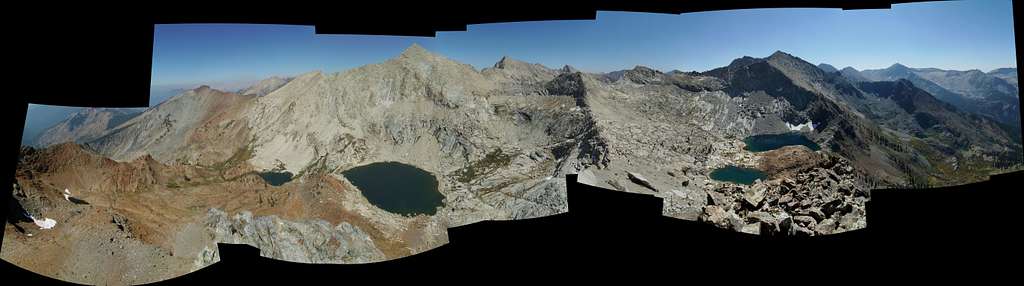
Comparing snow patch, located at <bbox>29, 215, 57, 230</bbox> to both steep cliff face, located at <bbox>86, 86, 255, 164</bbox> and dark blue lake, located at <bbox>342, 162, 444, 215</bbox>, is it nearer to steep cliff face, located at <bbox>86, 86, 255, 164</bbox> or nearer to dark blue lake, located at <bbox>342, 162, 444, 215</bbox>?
dark blue lake, located at <bbox>342, 162, 444, 215</bbox>

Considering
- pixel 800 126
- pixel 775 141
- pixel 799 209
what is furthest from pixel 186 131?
pixel 800 126

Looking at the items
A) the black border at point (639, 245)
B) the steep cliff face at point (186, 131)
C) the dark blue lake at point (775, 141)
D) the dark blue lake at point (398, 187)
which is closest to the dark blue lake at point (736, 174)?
the dark blue lake at point (775, 141)

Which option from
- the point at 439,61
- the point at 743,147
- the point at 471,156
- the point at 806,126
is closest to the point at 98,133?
the point at 439,61

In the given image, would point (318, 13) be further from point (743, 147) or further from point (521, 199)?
point (743, 147)

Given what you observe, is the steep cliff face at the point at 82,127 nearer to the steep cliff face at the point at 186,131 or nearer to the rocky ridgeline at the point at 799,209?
the steep cliff face at the point at 186,131

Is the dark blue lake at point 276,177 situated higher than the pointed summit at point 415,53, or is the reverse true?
the pointed summit at point 415,53
